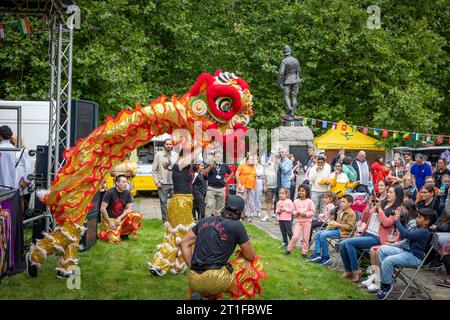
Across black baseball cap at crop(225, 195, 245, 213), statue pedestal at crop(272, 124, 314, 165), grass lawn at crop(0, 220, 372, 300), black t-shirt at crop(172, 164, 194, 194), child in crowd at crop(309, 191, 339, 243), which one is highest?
statue pedestal at crop(272, 124, 314, 165)

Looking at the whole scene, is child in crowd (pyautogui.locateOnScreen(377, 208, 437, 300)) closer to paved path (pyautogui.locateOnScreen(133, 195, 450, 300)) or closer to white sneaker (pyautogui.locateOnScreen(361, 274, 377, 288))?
paved path (pyautogui.locateOnScreen(133, 195, 450, 300))

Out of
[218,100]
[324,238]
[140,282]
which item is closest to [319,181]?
[324,238]

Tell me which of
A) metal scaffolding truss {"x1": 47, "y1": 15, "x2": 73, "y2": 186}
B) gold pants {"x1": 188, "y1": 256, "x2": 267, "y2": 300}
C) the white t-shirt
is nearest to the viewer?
gold pants {"x1": 188, "y1": 256, "x2": 267, "y2": 300}

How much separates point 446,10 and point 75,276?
73.3ft

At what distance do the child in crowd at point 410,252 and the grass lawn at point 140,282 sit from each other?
14.5 inches

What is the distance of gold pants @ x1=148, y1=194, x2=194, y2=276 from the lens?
7426mm

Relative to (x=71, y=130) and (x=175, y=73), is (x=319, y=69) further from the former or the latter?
(x=71, y=130)

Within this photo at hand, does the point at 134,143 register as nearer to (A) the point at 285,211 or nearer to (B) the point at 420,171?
(A) the point at 285,211

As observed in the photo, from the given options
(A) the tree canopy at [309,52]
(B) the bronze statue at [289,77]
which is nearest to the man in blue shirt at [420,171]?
(B) the bronze statue at [289,77]

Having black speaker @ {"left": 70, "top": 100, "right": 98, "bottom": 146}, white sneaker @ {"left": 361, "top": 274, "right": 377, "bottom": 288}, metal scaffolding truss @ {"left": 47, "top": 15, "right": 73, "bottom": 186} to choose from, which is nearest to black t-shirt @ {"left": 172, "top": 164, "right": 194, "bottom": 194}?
metal scaffolding truss @ {"left": 47, "top": 15, "right": 73, "bottom": 186}

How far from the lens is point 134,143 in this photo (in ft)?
24.0

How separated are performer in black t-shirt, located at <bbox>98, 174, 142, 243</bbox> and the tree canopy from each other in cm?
863

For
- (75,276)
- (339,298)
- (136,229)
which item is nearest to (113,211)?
(136,229)

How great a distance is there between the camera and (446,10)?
24.0 metres
